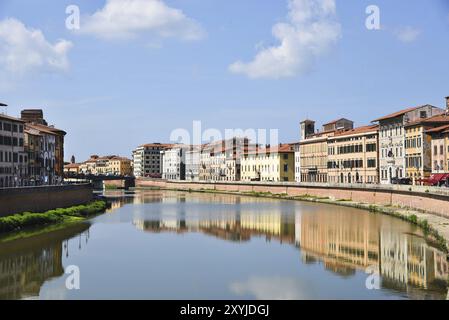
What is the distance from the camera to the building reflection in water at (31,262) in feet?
95.9

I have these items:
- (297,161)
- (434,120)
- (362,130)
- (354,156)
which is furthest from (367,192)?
(297,161)

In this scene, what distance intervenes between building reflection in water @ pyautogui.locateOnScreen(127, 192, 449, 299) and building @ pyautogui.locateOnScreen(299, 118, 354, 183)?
132 feet

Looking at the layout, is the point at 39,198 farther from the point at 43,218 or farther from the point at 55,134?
the point at 55,134

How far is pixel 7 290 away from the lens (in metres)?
28.8

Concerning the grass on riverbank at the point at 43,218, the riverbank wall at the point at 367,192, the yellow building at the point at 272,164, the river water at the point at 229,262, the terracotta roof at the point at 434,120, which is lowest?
the river water at the point at 229,262

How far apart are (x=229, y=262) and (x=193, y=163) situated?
14631 cm

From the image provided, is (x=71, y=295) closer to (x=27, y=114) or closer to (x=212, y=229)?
(x=212, y=229)

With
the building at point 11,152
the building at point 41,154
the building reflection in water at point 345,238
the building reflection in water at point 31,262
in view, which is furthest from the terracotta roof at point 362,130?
the building reflection in water at point 31,262

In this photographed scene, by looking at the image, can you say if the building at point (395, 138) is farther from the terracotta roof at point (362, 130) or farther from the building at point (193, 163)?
the building at point (193, 163)

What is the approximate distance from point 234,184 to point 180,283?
96.9m

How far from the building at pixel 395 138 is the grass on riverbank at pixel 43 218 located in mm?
37608

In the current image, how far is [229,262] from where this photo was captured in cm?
3553
